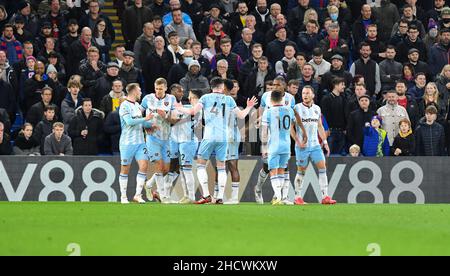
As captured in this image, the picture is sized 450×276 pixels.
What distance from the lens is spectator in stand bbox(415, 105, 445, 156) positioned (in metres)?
25.8

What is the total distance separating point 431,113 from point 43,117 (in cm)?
871

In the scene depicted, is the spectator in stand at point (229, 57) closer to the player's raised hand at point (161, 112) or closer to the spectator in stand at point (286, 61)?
the spectator in stand at point (286, 61)

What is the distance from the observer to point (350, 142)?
26.3 metres

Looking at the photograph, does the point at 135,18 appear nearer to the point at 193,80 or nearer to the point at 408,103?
the point at 193,80

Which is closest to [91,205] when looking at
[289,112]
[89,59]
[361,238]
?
[289,112]

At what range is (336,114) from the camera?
26250 mm

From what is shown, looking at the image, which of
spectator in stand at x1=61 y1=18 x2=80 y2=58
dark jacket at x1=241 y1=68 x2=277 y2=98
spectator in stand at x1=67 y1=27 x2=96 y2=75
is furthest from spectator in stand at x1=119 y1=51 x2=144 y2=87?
dark jacket at x1=241 y1=68 x2=277 y2=98

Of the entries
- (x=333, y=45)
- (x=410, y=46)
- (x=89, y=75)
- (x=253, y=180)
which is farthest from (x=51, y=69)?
(x=410, y=46)

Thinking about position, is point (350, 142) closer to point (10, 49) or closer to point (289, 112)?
point (289, 112)

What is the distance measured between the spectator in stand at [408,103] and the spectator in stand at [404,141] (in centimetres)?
93

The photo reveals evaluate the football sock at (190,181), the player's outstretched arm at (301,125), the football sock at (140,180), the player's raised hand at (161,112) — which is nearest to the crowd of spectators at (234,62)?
the player's outstretched arm at (301,125)

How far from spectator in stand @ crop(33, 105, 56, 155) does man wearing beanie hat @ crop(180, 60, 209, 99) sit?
3.00 meters

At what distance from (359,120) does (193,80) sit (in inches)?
152
